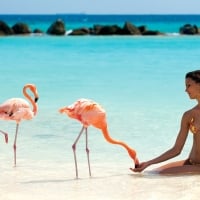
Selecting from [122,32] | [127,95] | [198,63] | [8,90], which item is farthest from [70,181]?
[122,32]

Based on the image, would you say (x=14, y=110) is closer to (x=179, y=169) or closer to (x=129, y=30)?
(x=179, y=169)

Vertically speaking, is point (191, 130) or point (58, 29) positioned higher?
point (58, 29)

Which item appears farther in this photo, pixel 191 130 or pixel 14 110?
pixel 14 110

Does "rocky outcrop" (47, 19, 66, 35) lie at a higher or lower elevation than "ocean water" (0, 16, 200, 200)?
higher

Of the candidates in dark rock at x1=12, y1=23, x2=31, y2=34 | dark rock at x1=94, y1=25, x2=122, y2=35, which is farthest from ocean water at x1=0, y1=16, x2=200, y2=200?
dark rock at x1=12, y1=23, x2=31, y2=34

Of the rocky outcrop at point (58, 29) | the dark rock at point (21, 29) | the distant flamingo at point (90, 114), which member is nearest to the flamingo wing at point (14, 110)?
the distant flamingo at point (90, 114)

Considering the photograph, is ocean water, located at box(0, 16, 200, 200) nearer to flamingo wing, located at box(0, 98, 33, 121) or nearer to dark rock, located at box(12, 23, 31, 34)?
flamingo wing, located at box(0, 98, 33, 121)

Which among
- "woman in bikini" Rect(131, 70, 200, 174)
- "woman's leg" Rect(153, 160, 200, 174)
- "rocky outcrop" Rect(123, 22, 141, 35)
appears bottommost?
"woman's leg" Rect(153, 160, 200, 174)

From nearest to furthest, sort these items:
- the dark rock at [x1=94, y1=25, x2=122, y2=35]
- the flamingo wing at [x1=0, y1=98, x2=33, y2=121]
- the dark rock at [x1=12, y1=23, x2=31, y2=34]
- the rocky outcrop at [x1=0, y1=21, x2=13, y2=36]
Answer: the flamingo wing at [x1=0, y1=98, x2=33, y2=121]
the rocky outcrop at [x1=0, y1=21, x2=13, y2=36]
the dark rock at [x1=94, y1=25, x2=122, y2=35]
the dark rock at [x1=12, y1=23, x2=31, y2=34]

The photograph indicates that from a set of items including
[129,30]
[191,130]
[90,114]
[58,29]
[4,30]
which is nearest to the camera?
[191,130]

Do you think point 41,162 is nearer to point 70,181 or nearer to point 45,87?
point 70,181

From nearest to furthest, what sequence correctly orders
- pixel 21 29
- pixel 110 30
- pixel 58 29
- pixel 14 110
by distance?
pixel 14 110 < pixel 110 30 < pixel 21 29 < pixel 58 29

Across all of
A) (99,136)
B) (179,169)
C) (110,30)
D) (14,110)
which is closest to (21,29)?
(110,30)

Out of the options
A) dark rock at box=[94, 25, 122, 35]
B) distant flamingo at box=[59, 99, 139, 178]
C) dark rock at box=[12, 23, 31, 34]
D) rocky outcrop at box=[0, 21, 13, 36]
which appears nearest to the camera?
distant flamingo at box=[59, 99, 139, 178]
